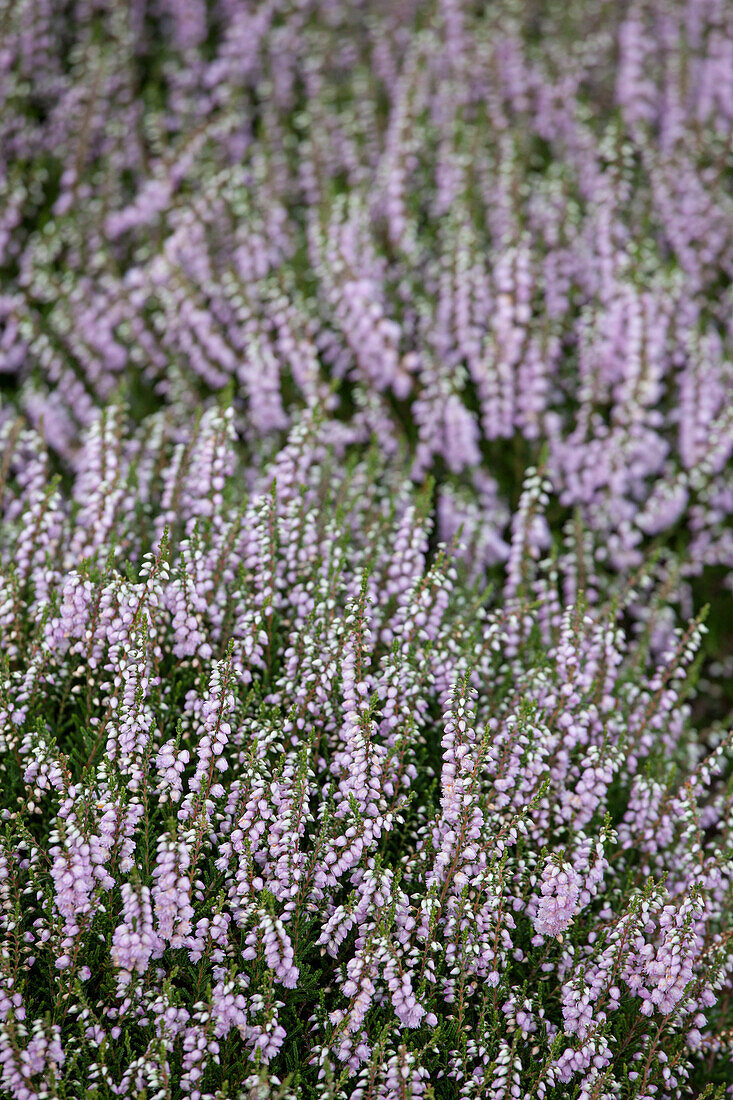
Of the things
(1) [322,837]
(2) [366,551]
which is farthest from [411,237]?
→ (1) [322,837]

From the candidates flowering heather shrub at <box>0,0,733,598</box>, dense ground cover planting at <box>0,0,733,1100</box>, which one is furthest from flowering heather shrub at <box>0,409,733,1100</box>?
flowering heather shrub at <box>0,0,733,598</box>

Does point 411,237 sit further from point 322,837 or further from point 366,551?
point 322,837

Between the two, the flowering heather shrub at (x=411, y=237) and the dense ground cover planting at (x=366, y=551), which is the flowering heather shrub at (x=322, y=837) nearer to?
the dense ground cover planting at (x=366, y=551)

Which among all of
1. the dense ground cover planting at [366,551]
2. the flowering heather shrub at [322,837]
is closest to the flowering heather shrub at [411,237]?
the dense ground cover planting at [366,551]

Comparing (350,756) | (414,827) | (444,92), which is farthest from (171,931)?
(444,92)

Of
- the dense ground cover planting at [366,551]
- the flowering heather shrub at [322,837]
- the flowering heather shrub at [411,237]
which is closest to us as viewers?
the flowering heather shrub at [322,837]
